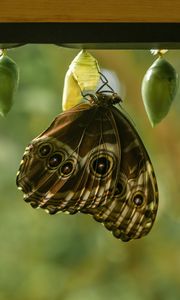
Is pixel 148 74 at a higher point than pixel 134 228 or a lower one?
higher

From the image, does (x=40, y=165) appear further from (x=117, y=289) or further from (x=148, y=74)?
(x=117, y=289)

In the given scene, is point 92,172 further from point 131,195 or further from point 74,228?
point 74,228
